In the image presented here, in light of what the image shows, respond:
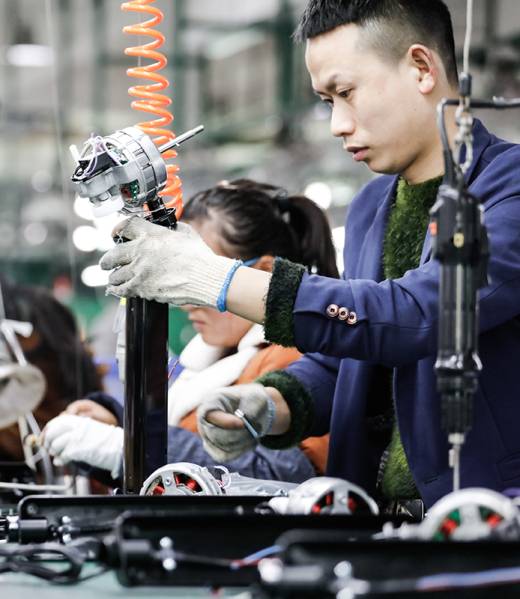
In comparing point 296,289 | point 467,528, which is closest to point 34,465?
point 296,289

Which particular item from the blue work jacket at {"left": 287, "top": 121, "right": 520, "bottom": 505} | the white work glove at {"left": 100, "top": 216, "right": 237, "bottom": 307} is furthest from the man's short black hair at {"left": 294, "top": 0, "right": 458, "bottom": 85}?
the white work glove at {"left": 100, "top": 216, "right": 237, "bottom": 307}

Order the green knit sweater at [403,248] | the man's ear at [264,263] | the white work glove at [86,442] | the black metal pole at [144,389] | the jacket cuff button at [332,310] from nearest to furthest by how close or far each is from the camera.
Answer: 1. the jacket cuff button at [332,310]
2. the black metal pole at [144,389]
3. the green knit sweater at [403,248]
4. the white work glove at [86,442]
5. the man's ear at [264,263]

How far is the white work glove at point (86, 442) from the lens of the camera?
238 cm

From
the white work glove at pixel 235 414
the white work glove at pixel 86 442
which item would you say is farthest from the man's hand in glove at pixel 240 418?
the white work glove at pixel 86 442

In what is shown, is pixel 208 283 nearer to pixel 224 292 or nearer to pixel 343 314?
pixel 224 292

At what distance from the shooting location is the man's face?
1794 millimetres

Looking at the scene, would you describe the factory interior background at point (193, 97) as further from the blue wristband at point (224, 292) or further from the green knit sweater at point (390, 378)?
the blue wristband at point (224, 292)

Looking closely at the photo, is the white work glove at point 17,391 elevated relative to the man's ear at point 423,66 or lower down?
lower down

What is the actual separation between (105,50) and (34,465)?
293 cm

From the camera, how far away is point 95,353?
3.22 metres

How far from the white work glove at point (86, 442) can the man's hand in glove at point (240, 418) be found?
0.37m

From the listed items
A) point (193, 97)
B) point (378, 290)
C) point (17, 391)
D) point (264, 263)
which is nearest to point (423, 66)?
point (378, 290)

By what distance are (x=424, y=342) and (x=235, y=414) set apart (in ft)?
1.77

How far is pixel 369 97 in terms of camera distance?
70.6 inches
